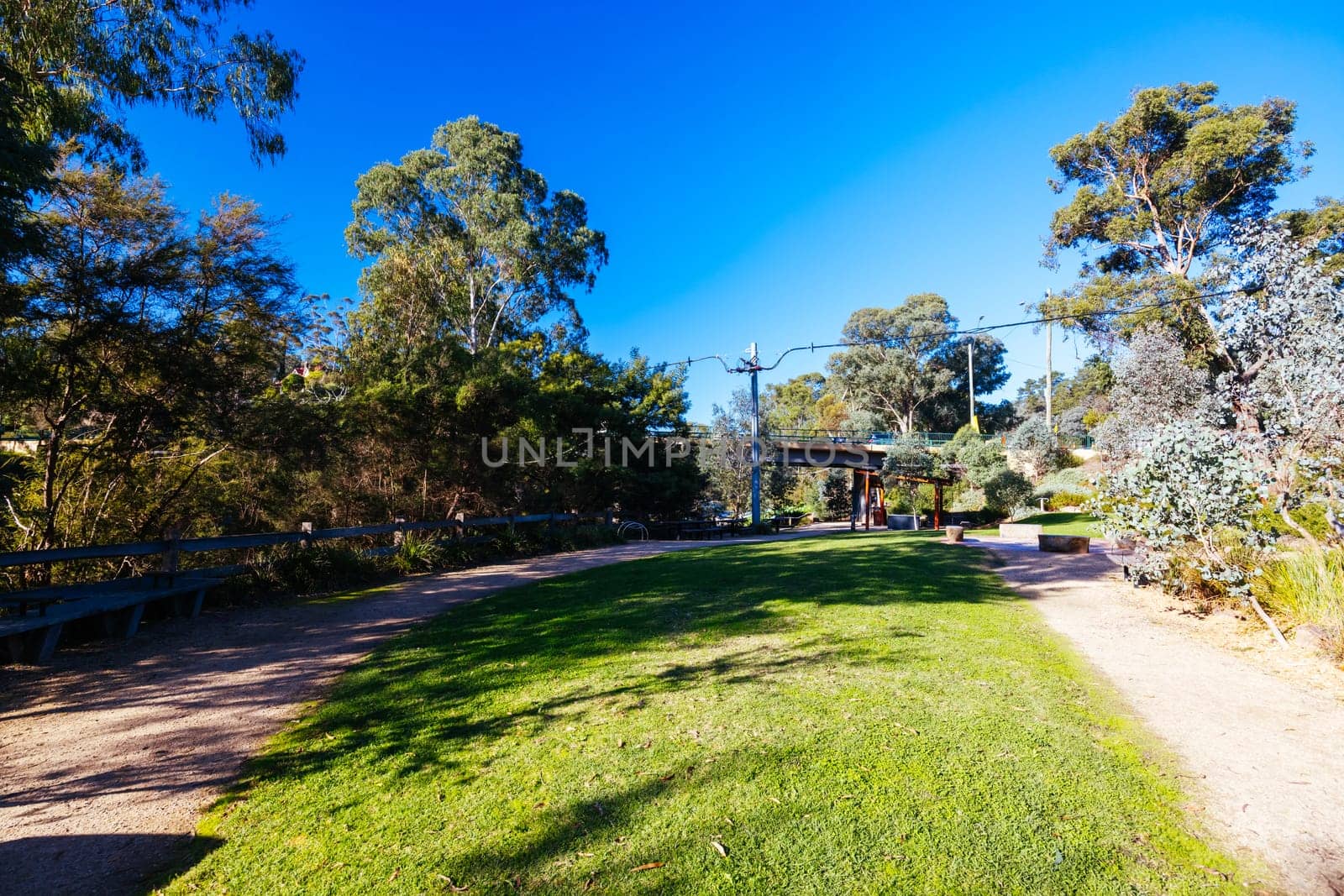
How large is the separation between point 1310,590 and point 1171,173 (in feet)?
71.1

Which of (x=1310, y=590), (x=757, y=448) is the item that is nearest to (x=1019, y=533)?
(x=757, y=448)

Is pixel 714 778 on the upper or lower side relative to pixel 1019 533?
upper

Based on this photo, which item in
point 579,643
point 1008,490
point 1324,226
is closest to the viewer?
point 579,643

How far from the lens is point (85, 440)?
695cm

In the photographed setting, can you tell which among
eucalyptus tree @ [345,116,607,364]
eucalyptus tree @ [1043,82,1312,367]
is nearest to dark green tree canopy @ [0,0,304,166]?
eucalyptus tree @ [345,116,607,364]

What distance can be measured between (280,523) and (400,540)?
6.32ft

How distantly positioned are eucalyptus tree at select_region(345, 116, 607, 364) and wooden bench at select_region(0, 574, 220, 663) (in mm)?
15148

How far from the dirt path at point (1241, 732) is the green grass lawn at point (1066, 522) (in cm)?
1165

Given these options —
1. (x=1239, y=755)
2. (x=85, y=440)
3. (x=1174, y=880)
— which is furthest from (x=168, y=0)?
(x=1239, y=755)

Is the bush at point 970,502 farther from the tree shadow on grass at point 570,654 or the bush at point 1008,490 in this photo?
the tree shadow on grass at point 570,654

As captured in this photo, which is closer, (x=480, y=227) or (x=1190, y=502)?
(x=1190, y=502)

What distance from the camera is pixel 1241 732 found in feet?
12.6

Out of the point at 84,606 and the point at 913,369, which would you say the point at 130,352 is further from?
the point at 913,369

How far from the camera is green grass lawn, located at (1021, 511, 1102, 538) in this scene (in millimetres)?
17656
